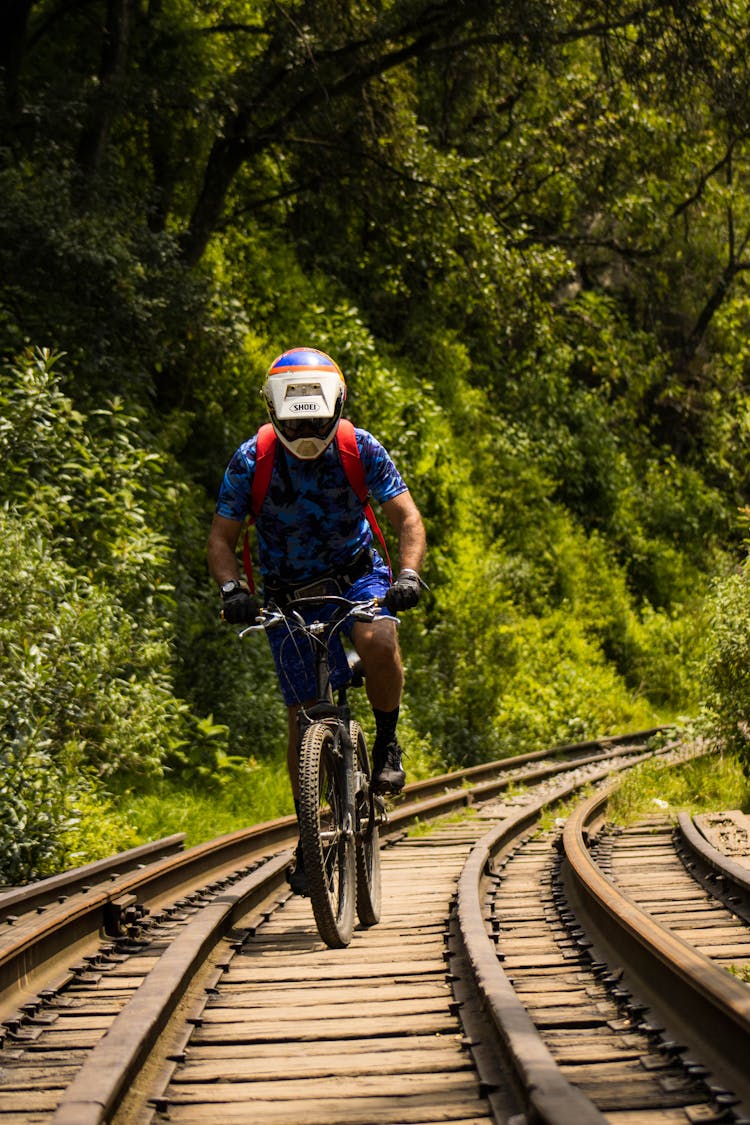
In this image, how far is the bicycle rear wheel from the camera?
18.7 ft

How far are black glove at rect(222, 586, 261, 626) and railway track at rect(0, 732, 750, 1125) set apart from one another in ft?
4.14

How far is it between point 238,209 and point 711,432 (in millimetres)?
17612

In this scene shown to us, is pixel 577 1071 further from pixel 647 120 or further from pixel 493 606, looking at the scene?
pixel 647 120

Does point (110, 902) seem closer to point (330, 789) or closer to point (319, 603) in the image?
point (330, 789)

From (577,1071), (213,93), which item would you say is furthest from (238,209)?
(577,1071)

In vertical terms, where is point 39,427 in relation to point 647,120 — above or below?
below

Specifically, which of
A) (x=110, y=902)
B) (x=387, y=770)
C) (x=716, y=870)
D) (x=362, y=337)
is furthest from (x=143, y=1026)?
(x=362, y=337)

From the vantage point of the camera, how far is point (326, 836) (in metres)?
5.15

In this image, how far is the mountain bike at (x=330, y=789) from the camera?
5.02 m

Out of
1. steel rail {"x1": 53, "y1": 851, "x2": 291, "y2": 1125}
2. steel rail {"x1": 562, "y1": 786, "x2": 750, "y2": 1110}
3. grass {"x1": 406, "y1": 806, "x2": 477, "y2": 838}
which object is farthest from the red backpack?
grass {"x1": 406, "y1": 806, "x2": 477, "y2": 838}

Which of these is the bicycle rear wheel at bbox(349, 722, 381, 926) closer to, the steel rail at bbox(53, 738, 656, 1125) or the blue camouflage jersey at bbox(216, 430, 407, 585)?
the steel rail at bbox(53, 738, 656, 1125)

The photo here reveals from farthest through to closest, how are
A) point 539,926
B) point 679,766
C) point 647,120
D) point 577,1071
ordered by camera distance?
point 647,120 → point 679,766 → point 539,926 → point 577,1071

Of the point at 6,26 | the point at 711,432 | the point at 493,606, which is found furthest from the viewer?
the point at 711,432

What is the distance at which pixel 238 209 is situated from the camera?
62.2 feet
